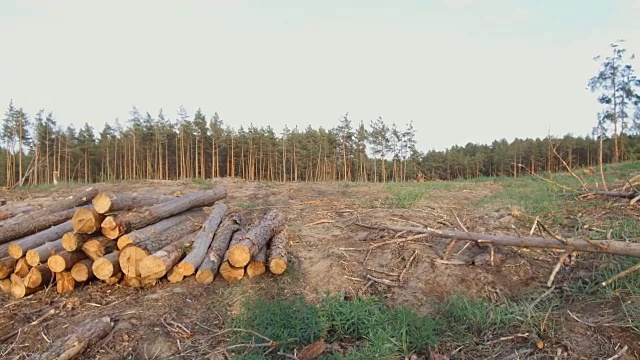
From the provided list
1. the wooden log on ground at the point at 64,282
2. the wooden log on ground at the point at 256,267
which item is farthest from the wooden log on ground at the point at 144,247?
the wooden log on ground at the point at 256,267

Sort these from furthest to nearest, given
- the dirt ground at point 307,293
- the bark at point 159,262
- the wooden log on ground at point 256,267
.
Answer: the wooden log on ground at point 256,267
the bark at point 159,262
the dirt ground at point 307,293

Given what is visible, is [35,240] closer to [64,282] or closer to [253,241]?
[64,282]

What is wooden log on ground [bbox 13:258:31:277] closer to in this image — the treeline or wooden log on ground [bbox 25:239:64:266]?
wooden log on ground [bbox 25:239:64:266]

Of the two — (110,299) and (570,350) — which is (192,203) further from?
(570,350)

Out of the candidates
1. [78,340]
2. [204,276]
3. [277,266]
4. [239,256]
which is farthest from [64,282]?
[277,266]

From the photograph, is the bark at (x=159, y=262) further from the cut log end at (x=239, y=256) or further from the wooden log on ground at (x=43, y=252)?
the wooden log on ground at (x=43, y=252)

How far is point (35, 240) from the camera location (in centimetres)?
501

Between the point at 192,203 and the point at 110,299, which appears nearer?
the point at 110,299

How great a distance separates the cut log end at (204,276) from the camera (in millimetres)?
4262

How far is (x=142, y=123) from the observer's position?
36.1m

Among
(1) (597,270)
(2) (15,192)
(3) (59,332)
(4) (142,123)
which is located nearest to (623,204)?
(1) (597,270)

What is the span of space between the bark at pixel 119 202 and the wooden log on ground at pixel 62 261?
0.59 meters

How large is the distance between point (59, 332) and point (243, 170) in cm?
3420

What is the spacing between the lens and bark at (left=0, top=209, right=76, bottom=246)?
5.14 m
